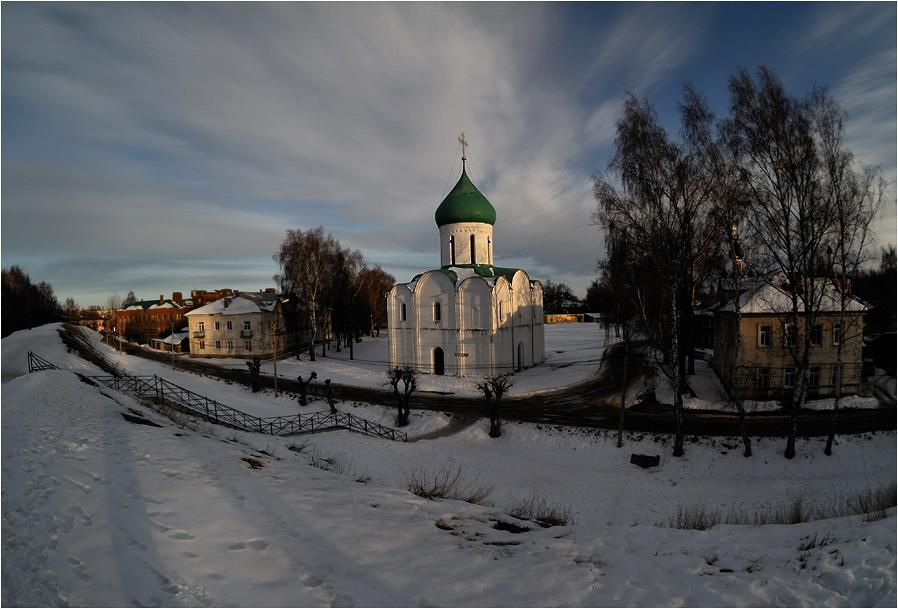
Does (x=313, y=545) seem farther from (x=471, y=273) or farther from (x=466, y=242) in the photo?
(x=466, y=242)

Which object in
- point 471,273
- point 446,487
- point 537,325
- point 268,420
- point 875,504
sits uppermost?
point 471,273

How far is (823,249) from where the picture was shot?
11.9m

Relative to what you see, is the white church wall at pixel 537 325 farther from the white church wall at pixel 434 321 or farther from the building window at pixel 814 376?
the building window at pixel 814 376

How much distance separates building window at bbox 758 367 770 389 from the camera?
62.8 feet

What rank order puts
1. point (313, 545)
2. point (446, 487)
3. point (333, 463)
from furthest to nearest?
point (333, 463), point (446, 487), point (313, 545)

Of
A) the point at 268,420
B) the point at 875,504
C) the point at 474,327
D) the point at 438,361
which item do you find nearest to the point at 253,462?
the point at 875,504

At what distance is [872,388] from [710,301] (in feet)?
30.3

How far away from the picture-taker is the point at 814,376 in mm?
19219

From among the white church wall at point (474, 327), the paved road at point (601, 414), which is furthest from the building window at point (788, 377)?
the white church wall at point (474, 327)

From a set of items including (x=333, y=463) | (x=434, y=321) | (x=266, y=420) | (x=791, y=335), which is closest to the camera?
(x=333, y=463)

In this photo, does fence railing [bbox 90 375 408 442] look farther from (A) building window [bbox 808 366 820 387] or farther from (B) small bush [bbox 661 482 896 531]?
(A) building window [bbox 808 366 820 387]

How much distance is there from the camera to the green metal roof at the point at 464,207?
3120 cm

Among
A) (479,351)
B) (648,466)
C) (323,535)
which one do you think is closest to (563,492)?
(648,466)

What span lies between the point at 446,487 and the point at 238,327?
3688 cm
